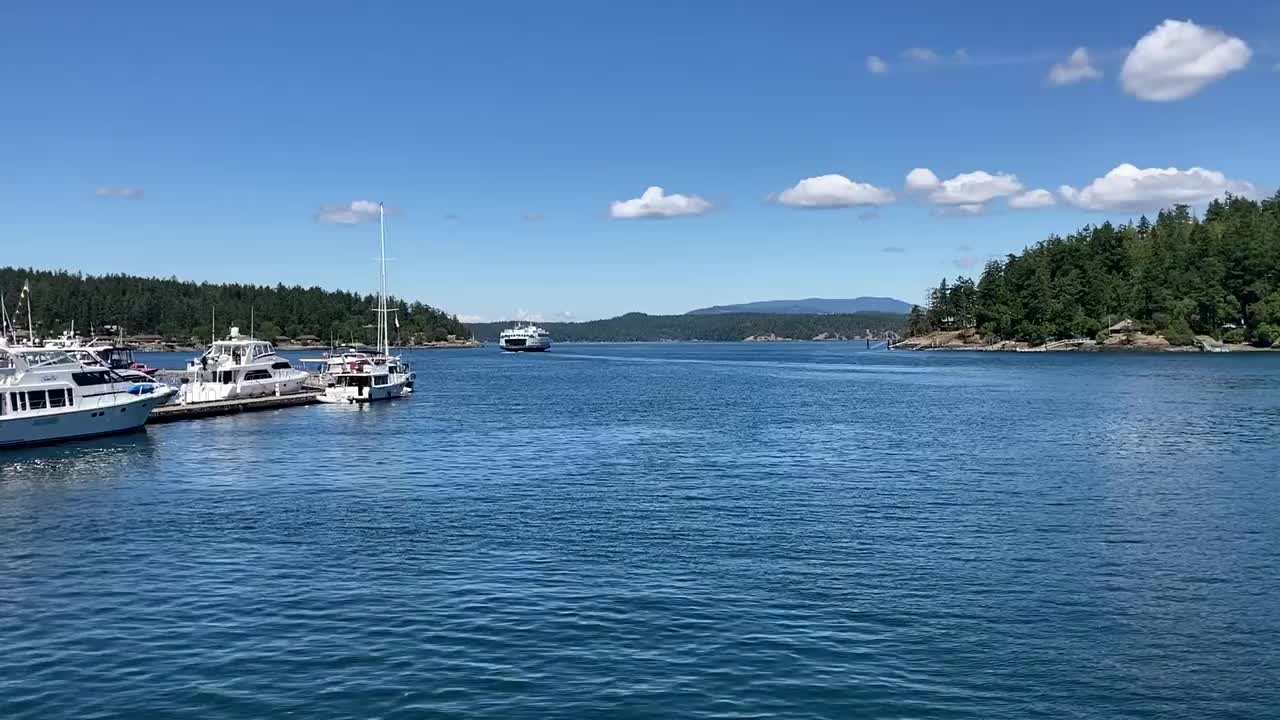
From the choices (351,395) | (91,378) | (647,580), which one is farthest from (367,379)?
(647,580)

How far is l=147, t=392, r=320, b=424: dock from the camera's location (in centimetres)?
9481

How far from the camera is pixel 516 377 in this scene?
189000mm

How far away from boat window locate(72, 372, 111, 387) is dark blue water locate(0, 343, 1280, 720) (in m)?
9.41

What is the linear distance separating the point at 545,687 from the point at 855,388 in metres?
126

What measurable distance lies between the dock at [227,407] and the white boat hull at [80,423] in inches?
295

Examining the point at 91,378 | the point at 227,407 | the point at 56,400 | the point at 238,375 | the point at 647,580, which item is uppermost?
the point at 91,378

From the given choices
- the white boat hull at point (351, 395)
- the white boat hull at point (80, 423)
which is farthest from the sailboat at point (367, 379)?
the white boat hull at point (80, 423)

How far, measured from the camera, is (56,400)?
7544cm

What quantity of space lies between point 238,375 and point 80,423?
35.1 metres

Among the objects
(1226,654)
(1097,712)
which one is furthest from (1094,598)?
(1097,712)

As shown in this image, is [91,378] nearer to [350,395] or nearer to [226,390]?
[226,390]

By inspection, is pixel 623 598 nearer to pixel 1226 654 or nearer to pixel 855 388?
pixel 1226 654

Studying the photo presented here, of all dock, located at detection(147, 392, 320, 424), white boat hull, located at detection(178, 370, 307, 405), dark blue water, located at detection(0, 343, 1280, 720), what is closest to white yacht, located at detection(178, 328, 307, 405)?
white boat hull, located at detection(178, 370, 307, 405)

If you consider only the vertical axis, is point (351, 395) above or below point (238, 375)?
below
